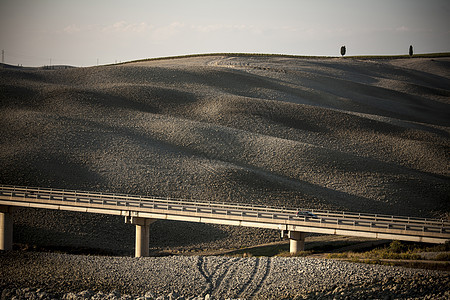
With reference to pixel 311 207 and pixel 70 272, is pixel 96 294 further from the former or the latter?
pixel 311 207

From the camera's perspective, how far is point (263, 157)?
247 feet

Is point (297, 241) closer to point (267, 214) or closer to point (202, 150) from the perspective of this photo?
point (267, 214)

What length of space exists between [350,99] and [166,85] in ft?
150

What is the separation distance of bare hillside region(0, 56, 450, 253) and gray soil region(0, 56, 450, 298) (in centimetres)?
25

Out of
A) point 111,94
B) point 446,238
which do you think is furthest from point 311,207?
point 111,94

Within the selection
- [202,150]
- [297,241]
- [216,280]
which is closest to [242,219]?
[297,241]

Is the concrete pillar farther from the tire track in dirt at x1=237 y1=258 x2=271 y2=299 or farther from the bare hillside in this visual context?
the bare hillside

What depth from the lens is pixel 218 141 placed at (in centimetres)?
8031

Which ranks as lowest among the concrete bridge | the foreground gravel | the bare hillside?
the foreground gravel

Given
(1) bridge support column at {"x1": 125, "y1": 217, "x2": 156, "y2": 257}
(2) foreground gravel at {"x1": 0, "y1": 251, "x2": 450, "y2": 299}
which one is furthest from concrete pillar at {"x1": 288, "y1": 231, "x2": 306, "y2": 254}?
(1) bridge support column at {"x1": 125, "y1": 217, "x2": 156, "y2": 257}

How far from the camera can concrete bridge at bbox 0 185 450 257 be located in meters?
37.2

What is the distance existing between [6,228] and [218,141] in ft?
128

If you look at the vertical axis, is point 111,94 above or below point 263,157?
above

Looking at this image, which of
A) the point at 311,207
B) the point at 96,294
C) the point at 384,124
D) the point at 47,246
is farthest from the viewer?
the point at 384,124
